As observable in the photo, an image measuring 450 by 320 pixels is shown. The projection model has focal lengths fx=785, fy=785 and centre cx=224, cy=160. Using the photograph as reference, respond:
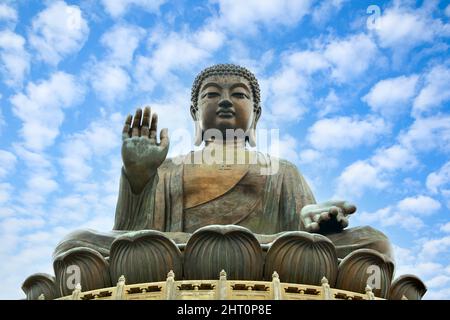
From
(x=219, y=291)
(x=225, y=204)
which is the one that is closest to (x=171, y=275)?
(x=219, y=291)

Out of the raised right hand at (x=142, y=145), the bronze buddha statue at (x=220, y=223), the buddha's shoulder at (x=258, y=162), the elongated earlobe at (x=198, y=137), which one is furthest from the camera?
the elongated earlobe at (x=198, y=137)

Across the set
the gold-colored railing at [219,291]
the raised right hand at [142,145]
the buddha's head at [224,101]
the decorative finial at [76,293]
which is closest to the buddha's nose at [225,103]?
the buddha's head at [224,101]

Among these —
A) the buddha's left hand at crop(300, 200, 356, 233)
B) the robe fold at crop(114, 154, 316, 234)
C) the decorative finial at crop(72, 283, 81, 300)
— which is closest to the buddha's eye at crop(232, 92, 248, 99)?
the robe fold at crop(114, 154, 316, 234)

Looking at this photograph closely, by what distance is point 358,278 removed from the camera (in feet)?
24.9

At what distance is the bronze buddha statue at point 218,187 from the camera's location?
27.7 ft

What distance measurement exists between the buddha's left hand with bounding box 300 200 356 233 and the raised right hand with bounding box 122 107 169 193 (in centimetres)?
Answer: 189

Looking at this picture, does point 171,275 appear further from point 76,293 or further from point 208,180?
point 208,180

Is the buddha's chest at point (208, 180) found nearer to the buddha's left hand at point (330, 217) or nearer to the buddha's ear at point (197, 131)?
the buddha's ear at point (197, 131)

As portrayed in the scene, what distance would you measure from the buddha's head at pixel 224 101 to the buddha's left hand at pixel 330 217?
118 inches

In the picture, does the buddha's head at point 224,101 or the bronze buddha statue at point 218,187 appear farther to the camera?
the buddha's head at point 224,101

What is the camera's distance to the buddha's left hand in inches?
328

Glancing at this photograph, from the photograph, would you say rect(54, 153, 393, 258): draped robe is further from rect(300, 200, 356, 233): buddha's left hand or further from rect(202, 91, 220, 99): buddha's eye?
rect(202, 91, 220, 99): buddha's eye

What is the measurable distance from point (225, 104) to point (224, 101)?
0.15ft

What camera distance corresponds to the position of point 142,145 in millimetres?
8969
